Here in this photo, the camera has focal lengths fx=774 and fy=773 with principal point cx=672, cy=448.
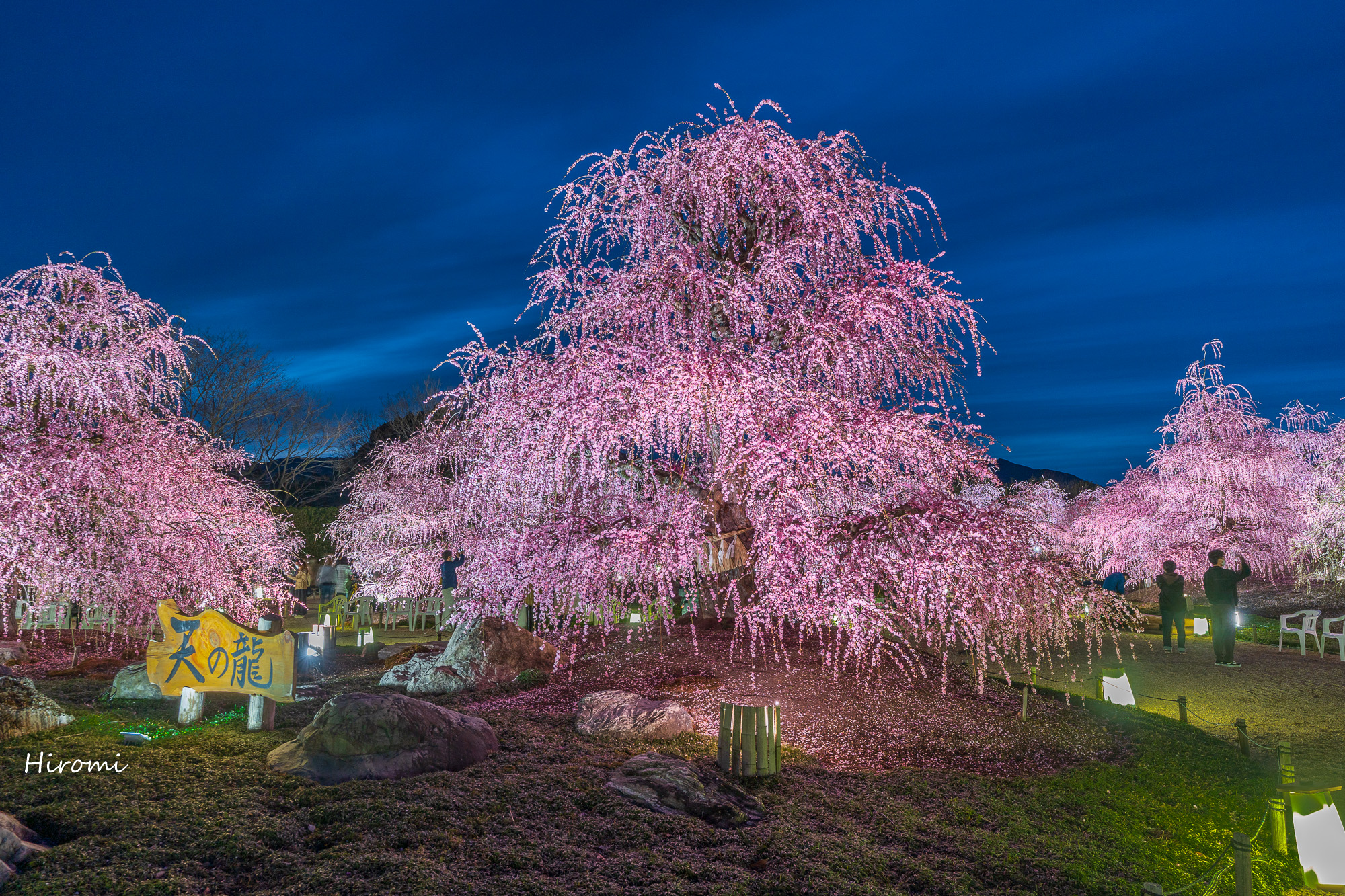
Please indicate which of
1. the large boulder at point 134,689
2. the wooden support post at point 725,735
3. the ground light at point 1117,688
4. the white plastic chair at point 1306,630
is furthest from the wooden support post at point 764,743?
the white plastic chair at point 1306,630

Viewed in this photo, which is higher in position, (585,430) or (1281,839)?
(585,430)

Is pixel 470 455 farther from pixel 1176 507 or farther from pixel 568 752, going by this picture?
pixel 1176 507

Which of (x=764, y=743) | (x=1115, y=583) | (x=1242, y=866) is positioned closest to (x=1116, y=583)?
(x=1115, y=583)

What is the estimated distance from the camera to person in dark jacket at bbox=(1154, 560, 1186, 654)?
1138 centimetres

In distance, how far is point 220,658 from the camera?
554 cm

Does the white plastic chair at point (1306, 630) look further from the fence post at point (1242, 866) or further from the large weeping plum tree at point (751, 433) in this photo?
the fence post at point (1242, 866)

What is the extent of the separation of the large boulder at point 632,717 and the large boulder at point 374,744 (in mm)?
1010

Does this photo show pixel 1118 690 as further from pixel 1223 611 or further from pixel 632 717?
pixel 632 717

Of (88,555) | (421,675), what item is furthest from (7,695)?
(421,675)

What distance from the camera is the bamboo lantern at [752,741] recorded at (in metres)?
4.83

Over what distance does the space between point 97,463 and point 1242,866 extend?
328 inches

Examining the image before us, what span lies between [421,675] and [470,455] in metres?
2.58

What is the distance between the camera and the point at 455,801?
4.02m

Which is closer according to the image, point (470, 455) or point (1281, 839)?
point (1281, 839)
